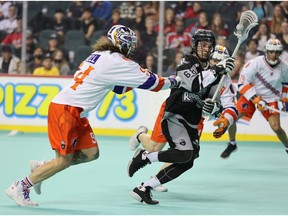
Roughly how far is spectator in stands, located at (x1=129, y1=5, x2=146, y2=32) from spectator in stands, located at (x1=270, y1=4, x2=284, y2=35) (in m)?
1.94

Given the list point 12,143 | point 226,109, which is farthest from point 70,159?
point 12,143

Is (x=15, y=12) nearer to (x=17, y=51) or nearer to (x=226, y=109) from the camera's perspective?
(x=17, y=51)

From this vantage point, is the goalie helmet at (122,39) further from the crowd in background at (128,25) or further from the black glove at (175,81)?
the crowd in background at (128,25)

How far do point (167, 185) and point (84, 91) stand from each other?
5.83 feet

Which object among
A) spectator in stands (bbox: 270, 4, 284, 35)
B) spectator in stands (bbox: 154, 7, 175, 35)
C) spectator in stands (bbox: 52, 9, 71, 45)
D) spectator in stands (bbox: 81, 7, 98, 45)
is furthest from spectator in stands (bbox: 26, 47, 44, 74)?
spectator in stands (bbox: 270, 4, 284, 35)

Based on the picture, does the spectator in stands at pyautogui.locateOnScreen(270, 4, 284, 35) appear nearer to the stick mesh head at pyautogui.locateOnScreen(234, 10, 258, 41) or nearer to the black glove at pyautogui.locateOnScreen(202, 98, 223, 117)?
the stick mesh head at pyautogui.locateOnScreen(234, 10, 258, 41)

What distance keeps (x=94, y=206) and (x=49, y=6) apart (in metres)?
7.41

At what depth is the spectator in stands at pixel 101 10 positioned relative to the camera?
44.2 ft

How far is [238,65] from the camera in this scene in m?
12.1

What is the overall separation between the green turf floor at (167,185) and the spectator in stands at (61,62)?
1951mm

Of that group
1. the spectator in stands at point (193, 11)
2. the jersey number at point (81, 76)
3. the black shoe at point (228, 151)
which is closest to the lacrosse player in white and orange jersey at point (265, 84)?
the black shoe at point (228, 151)

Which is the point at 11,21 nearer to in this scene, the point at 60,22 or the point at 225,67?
the point at 60,22

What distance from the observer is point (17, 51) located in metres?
13.1

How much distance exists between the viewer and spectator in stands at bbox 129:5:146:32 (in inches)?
508
